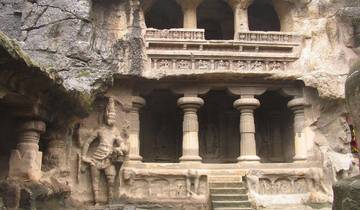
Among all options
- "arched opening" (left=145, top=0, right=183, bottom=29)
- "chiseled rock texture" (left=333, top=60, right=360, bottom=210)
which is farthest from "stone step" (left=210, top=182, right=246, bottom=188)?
"chiseled rock texture" (left=333, top=60, right=360, bottom=210)

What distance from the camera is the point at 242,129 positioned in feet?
37.1

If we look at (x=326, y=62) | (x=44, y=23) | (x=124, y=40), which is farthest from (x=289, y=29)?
(x=44, y=23)

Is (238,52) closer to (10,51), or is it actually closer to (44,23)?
(44,23)

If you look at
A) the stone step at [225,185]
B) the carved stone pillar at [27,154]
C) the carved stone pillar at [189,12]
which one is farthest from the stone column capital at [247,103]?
the carved stone pillar at [27,154]

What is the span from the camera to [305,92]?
1151 cm

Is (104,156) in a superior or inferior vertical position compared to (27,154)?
superior

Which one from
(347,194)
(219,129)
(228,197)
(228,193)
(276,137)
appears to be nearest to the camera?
(347,194)

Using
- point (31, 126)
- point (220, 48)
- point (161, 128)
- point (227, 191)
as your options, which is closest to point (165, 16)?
point (220, 48)

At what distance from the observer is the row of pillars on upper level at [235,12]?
11920mm

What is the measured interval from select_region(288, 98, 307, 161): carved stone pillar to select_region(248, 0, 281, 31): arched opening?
10.5 ft

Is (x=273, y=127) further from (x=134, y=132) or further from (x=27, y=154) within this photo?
(x=27, y=154)

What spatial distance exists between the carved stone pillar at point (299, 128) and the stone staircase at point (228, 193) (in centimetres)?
185

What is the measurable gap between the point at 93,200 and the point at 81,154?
1.11 metres

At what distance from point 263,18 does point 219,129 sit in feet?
12.7
